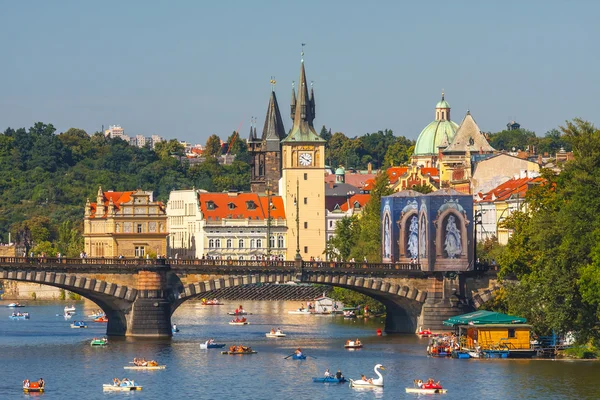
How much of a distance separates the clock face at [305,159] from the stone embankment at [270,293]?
12195mm

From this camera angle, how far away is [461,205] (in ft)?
431

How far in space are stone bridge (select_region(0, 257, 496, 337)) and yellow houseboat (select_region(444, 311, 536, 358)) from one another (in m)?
13.2

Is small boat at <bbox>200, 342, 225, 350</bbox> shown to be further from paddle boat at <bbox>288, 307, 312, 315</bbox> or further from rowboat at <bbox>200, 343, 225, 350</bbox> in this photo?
paddle boat at <bbox>288, 307, 312, 315</bbox>

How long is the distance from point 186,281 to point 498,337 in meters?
23.3

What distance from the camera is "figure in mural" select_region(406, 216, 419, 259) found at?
132000mm

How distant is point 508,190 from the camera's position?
570ft

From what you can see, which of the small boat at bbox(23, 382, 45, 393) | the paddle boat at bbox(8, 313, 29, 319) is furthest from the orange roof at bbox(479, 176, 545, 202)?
the small boat at bbox(23, 382, 45, 393)

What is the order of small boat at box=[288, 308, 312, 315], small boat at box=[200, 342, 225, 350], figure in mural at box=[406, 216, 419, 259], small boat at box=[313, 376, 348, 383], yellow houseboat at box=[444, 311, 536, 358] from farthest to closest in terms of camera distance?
small boat at box=[288, 308, 312, 315] < figure in mural at box=[406, 216, 419, 259] < small boat at box=[200, 342, 225, 350] < yellow houseboat at box=[444, 311, 536, 358] < small boat at box=[313, 376, 348, 383]

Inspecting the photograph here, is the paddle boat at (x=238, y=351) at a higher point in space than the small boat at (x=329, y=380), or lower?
higher

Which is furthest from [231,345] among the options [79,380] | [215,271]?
[79,380]

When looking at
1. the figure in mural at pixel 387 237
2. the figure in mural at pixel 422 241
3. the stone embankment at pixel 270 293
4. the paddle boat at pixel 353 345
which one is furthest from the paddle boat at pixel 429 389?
the stone embankment at pixel 270 293

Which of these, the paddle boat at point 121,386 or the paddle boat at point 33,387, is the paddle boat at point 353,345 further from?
the paddle boat at point 33,387

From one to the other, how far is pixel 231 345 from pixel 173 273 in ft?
21.1

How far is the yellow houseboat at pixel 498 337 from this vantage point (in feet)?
370
